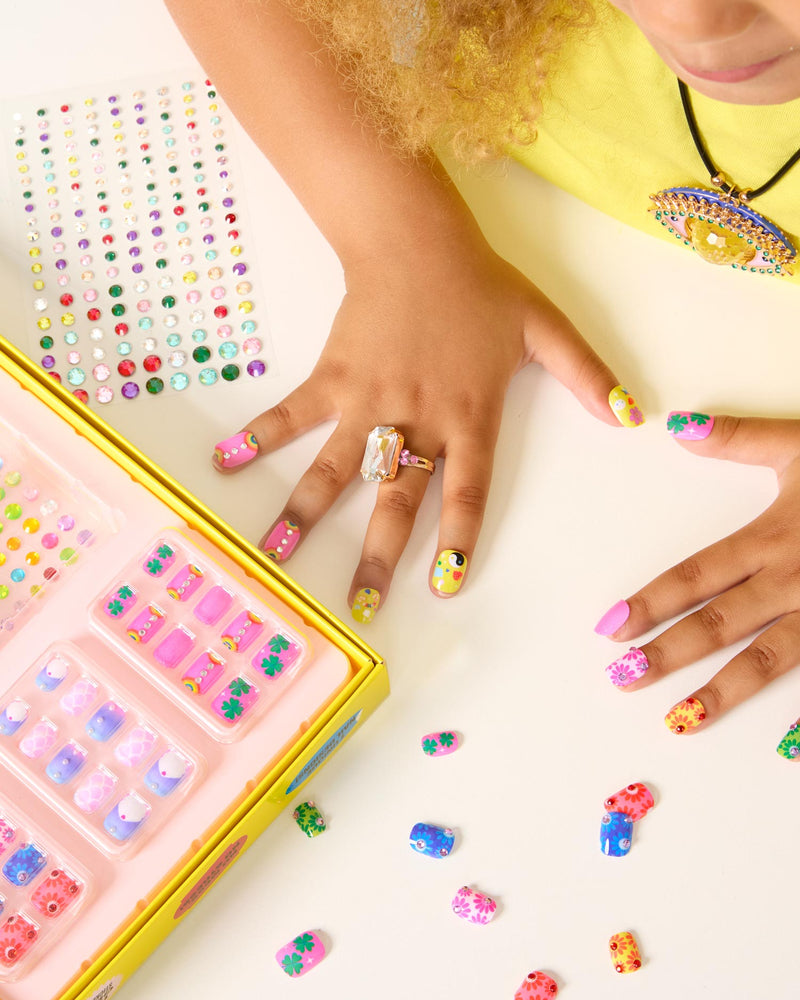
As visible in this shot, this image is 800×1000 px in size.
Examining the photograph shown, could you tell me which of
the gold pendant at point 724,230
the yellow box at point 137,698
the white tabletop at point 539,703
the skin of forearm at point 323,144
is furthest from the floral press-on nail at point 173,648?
the gold pendant at point 724,230

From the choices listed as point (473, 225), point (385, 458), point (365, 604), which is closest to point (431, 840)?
point (365, 604)

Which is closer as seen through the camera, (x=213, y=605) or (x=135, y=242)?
(x=213, y=605)

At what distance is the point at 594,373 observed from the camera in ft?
2.16

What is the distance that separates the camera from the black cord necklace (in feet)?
2.06

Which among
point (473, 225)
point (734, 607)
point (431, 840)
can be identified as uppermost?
point (473, 225)

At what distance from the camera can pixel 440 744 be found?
22.8 inches

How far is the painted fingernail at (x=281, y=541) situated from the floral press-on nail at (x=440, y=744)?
151 mm

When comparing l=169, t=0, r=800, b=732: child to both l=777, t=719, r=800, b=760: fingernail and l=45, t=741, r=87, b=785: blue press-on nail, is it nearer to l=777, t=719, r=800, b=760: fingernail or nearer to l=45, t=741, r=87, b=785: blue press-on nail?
l=777, t=719, r=800, b=760: fingernail

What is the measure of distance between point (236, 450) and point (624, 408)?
268mm

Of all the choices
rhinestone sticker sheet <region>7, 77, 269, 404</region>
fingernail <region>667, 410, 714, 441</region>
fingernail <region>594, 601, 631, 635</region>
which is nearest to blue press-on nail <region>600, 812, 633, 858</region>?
fingernail <region>594, 601, 631, 635</region>

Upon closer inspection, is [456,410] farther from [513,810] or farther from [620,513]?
[513,810]

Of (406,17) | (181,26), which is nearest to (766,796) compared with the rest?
(406,17)

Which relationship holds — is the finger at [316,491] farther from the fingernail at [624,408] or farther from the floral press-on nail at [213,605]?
the fingernail at [624,408]

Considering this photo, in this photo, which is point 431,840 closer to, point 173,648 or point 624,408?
point 173,648
